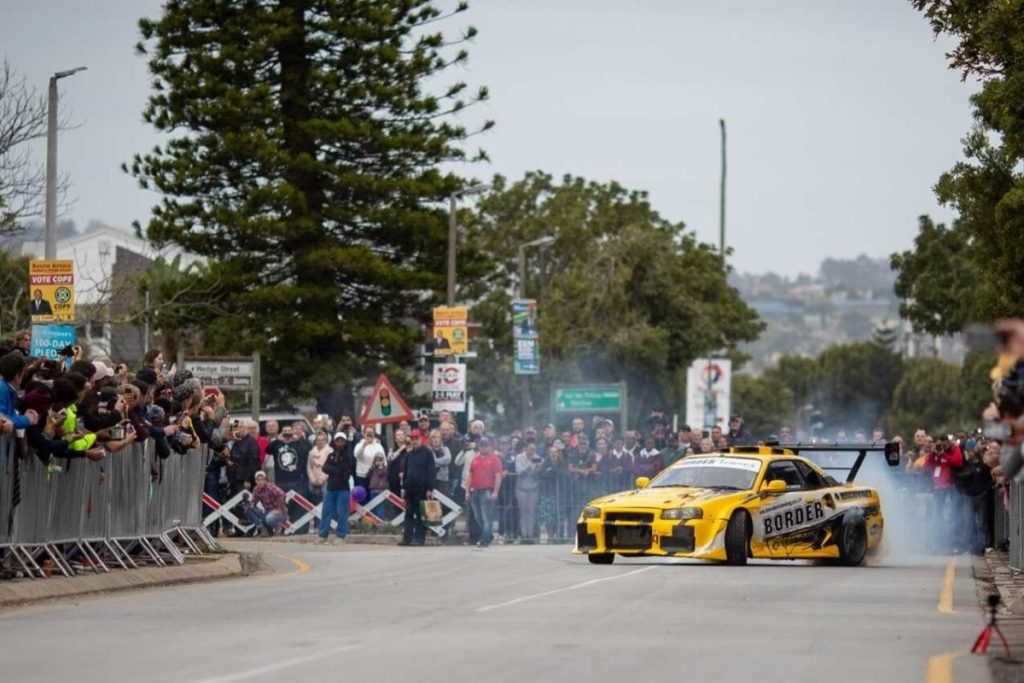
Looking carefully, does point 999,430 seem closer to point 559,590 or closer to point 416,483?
point 559,590

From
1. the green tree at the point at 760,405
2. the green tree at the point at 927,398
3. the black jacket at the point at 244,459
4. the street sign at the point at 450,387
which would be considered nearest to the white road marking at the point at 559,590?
the black jacket at the point at 244,459

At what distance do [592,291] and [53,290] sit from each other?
55.7m

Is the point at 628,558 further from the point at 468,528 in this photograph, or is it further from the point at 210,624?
the point at 210,624

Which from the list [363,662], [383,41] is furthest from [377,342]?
[363,662]

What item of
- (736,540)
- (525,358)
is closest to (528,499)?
(736,540)

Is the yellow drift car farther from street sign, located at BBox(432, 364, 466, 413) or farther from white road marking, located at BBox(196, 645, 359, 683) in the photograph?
street sign, located at BBox(432, 364, 466, 413)

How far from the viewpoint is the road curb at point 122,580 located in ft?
62.3

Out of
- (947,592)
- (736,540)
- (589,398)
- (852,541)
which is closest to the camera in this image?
(947,592)

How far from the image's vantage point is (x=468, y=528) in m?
36.1

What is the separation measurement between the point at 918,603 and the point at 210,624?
23.2 feet

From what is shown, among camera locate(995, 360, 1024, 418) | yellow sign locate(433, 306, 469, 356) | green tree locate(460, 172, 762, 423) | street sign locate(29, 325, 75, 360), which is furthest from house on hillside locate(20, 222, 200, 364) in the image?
camera locate(995, 360, 1024, 418)

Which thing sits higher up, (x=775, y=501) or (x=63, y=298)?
(x=63, y=298)

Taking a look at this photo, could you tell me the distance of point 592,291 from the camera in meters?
83.1

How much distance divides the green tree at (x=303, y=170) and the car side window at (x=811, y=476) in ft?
105
